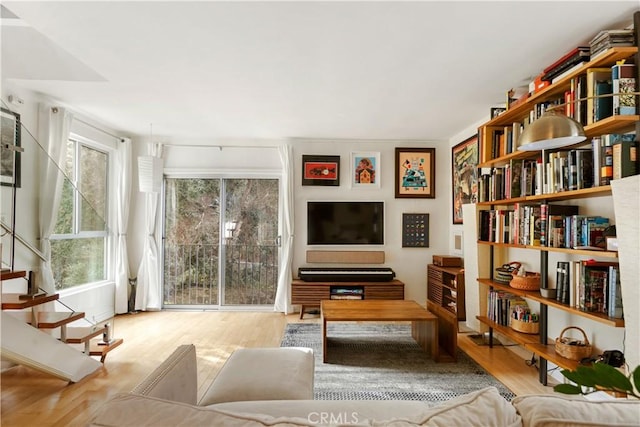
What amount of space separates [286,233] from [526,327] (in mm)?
3226

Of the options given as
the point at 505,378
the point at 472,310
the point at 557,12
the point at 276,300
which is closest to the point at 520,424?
the point at 557,12

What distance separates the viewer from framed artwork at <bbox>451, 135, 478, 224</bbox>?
451 centimetres

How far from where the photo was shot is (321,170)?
17.4 ft

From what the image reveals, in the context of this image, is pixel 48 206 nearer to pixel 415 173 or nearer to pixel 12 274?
pixel 12 274

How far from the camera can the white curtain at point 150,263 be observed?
5148 mm

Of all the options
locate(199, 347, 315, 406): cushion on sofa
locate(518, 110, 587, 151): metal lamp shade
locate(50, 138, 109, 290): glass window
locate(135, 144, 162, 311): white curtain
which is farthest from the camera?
locate(135, 144, 162, 311): white curtain

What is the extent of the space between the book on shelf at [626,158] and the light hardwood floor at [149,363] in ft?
5.57

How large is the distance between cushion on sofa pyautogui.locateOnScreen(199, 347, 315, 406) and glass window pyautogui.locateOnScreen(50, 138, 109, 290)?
2043mm

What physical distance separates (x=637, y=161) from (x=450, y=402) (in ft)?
6.53

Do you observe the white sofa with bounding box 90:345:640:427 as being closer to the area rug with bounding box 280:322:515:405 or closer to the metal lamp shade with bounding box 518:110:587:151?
the metal lamp shade with bounding box 518:110:587:151

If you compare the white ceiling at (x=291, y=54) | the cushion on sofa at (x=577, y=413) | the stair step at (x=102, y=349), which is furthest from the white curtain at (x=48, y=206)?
the cushion on sofa at (x=577, y=413)

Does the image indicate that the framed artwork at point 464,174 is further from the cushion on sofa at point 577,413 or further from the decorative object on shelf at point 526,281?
the cushion on sofa at point 577,413

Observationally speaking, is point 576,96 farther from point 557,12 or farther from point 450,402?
point 450,402

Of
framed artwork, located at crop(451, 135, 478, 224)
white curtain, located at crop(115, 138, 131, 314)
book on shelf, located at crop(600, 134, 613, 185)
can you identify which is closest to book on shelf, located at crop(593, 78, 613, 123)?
book on shelf, located at crop(600, 134, 613, 185)
